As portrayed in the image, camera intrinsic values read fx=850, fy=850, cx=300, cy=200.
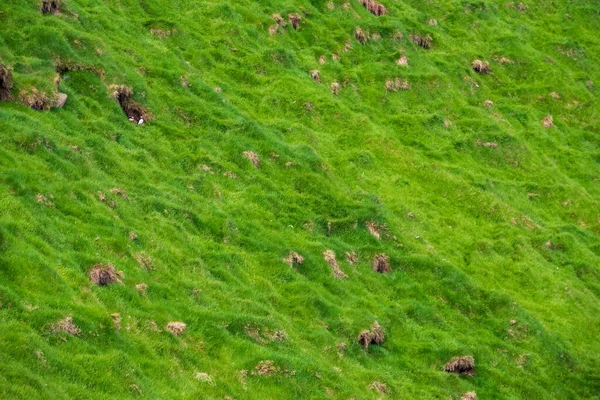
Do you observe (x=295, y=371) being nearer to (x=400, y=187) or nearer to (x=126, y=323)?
(x=126, y=323)

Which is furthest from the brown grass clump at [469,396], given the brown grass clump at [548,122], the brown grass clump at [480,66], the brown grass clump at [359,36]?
the brown grass clump at [480,66]

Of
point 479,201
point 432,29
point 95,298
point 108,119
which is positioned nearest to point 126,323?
point 95,298

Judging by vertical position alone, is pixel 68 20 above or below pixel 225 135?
above

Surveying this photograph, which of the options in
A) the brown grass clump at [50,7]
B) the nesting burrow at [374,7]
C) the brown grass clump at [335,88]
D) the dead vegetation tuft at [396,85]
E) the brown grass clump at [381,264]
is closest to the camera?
the brown grass clump at [381,264]

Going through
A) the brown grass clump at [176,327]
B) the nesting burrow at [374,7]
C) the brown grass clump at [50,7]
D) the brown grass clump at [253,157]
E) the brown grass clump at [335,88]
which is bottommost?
the brown grass clump at [335,88]

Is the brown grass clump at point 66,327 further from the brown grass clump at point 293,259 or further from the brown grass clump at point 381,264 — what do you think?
the brown grass clump at point 381,264

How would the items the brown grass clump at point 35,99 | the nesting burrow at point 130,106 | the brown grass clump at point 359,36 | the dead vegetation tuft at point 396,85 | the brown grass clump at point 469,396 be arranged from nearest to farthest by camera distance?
1. the brown grass clump at point 469,396
2. the brown grass clump at point 35,99
3. the nesting burrow at point 130,106
4. the dead vegetation tuft at point 396,85
5. the brown grass clump at point 359,36

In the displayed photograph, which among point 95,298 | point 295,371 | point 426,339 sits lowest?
point 426,339
